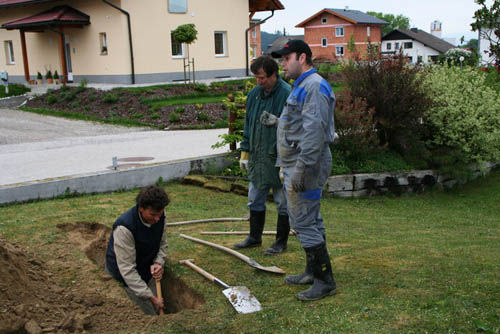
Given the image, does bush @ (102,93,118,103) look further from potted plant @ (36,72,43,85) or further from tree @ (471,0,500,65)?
tree @ (471,0,500,65)

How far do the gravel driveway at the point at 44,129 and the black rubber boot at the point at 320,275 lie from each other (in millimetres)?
11497

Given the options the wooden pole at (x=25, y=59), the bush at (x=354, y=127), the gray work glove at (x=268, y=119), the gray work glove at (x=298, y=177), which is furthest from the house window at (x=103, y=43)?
the gray work glove at (x=298, y=177)

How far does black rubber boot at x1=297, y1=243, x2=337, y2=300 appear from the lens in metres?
4.21

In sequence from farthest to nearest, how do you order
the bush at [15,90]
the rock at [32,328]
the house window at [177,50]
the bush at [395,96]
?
1. the house window at [177,50]
2. the bush at [15,90]
3. the bush at [395,96]
4. the rock at [32,328]

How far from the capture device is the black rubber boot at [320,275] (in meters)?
4.21

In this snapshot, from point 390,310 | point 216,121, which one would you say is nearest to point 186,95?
point 216,121

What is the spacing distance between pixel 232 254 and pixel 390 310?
2.01 meters

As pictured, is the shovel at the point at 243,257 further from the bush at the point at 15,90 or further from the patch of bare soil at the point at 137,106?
the bush at the point at 15,90

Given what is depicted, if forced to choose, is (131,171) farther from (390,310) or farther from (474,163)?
(474,163)

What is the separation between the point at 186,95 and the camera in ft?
68.9

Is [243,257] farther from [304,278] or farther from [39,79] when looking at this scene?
[39,79]

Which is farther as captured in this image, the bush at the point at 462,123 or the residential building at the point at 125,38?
the residential building at the point at 125,38

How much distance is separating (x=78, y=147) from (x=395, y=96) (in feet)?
24.5

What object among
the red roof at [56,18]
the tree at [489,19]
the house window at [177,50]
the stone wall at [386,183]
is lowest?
the stone wall at [386,183]
